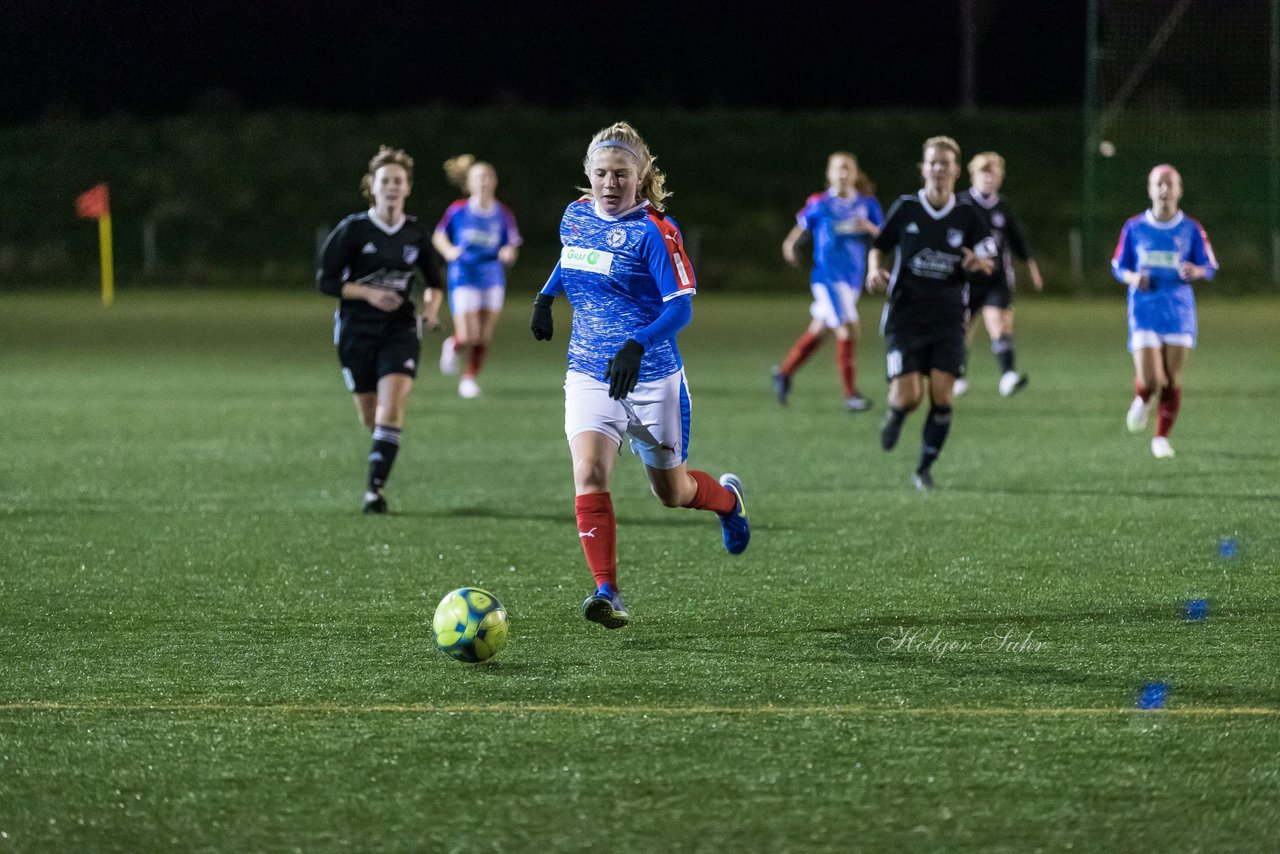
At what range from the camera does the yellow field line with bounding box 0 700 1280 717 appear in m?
4.74

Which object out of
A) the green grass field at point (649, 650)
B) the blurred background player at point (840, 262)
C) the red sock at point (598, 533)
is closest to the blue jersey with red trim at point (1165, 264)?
the green grass field at point (649, 650)

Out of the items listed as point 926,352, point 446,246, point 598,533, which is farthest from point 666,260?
point 446,246

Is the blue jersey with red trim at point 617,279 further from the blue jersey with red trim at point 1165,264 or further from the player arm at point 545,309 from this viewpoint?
the blue jersey with red trim at point 1165,264

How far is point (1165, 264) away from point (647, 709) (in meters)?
6.93

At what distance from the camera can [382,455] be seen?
8898 millimetres

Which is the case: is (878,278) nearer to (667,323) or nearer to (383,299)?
(383,299)

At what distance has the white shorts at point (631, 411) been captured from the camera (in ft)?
19.5

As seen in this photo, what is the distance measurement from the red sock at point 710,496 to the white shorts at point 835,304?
725 cm

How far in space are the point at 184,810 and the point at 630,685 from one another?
155 cm

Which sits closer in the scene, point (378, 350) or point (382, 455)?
point (382, 455)

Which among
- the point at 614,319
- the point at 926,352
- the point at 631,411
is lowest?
the point at 926,352

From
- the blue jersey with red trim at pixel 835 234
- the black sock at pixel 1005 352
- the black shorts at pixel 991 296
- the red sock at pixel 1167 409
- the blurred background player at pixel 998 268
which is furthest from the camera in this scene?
the black sock at pixel 1005 352

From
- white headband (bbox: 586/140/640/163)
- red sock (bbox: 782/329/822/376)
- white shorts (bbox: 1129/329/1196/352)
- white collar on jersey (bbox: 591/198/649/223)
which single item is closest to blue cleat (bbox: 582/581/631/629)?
white collar on jersey (bbox: 591/198/649/223)

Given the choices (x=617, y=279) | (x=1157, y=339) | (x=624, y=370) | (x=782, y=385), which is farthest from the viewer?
(x=782, y=385)
